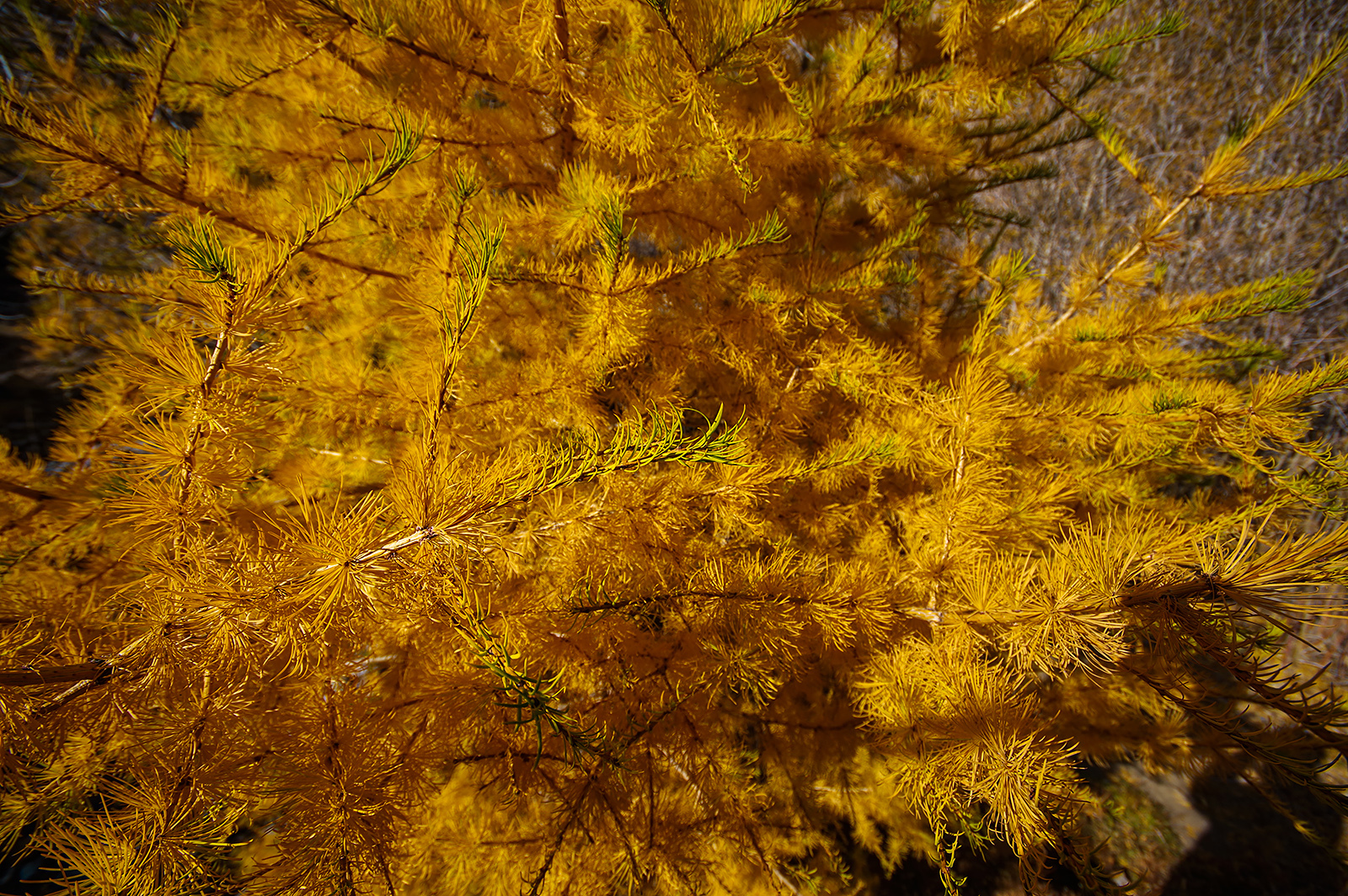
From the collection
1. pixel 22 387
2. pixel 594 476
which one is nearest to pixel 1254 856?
pixel 594 476

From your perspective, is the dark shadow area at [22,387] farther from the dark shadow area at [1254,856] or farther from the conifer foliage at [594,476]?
the dark shadow area at [1254,856]

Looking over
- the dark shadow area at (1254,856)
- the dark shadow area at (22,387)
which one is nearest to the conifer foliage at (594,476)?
the dark shadow area at (1254,856)

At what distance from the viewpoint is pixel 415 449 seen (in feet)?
2.08

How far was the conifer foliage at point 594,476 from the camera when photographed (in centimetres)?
62

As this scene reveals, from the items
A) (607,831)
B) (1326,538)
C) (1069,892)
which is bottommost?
(1069,892)

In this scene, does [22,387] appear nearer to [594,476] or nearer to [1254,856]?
[594,476]

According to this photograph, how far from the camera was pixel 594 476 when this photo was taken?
665 millimetres

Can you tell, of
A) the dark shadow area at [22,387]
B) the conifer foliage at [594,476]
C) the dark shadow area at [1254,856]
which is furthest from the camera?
the dark shadow area at [22,387]

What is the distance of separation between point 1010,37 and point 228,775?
7.18 ft

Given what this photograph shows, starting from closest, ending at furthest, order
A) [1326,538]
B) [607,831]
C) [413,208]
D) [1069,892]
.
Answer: [1326,538] → [607,831] → [413,208] → [1069,892]

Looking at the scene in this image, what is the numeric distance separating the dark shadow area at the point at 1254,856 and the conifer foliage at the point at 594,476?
244 centimetres

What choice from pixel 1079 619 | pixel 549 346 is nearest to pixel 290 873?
pixel 549 346

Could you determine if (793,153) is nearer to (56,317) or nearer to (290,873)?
(290,873)

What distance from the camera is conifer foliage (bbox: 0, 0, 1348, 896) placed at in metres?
0.62
